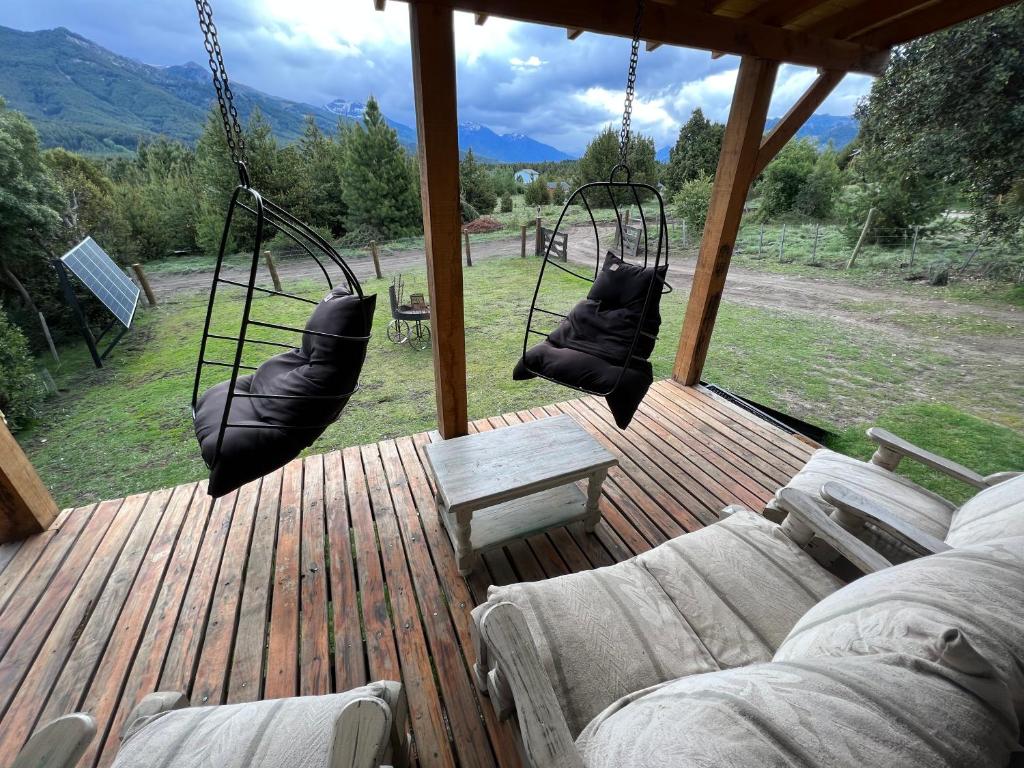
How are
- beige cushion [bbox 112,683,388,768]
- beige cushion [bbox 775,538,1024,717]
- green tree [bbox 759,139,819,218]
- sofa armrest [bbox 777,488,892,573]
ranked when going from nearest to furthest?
beige cushion [bbox 775,538,1024,717] → beige cushion [bbox 112,683,388,768] → sofa armrest [bbox 777,488,892,573] → green tree [bbox 759,139,819,218]

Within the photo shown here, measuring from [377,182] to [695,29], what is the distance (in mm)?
8247

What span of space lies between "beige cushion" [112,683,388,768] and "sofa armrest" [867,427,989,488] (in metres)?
2.08

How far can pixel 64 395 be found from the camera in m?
3.82

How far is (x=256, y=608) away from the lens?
5.30ft

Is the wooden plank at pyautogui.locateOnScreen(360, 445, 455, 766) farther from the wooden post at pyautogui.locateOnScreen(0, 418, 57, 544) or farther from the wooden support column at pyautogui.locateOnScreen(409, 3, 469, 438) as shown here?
the wooden post at pyautogui.locateOnScreen(0, 418, 57, 544)

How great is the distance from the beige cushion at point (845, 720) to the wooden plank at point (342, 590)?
1.13m

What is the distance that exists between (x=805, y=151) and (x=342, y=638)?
556 inches

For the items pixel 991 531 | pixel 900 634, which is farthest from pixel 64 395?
pixel 991 531

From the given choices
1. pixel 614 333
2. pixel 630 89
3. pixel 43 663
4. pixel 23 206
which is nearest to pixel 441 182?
pixel 630 89

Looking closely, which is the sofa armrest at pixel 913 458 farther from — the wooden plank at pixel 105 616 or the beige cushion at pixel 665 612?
the wooden plank at pixel 105 616

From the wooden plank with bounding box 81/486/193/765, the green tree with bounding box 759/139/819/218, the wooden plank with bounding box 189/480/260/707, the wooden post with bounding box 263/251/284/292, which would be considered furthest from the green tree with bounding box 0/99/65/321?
the green tree with bounding box 759/139/819/218

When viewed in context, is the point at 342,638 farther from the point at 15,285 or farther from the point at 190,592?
the point at 15,285

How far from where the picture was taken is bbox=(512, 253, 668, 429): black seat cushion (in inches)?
73.7

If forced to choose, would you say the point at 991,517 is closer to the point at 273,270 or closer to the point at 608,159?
the point at 273,270
